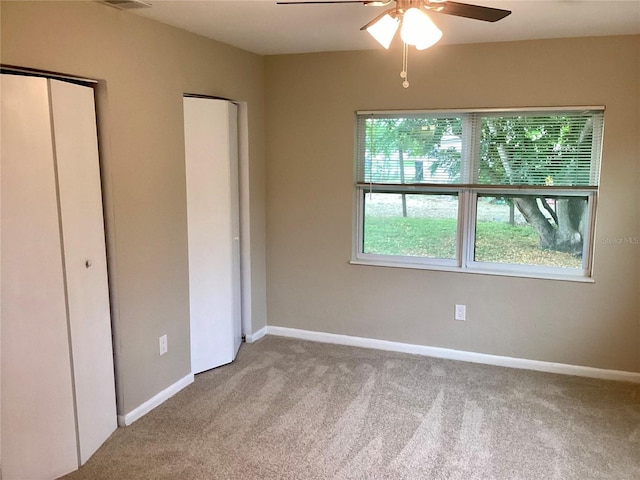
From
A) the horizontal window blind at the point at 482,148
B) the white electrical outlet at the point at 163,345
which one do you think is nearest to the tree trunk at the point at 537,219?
the horizontal window blind at the point at 482,148

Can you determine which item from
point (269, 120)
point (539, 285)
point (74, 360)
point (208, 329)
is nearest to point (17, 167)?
point (74, 360)

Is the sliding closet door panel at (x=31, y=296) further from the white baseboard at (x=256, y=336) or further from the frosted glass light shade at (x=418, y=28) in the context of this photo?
the white baseboard at (x=256, y=336)

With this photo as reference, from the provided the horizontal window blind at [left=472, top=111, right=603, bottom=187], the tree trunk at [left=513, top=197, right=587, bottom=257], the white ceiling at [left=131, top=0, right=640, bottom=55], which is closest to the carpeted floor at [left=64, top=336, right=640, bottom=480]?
the tree trunk at [left=513, top=197, right=587, bottom=257]

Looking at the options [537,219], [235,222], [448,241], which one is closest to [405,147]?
[448,241]

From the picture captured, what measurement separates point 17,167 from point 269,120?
2.06 meters

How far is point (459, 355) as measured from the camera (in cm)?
357

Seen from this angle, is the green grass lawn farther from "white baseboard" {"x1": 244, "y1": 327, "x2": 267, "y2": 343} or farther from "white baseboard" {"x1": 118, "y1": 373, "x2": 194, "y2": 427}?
"white baseboard" {"x1": 118, "y1": 373, "x2": 194, "y2": 427}

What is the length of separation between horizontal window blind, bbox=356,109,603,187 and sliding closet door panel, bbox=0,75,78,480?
2.16 metres

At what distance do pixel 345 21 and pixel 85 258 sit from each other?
1.85m

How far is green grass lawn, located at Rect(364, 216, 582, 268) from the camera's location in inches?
133

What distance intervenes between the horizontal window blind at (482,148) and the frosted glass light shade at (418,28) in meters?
1.55

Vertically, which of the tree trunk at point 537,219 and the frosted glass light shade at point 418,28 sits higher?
the frosted glass light shade at point 418,28

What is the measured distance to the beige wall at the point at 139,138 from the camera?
215 cm

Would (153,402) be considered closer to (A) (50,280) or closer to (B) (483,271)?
(A) (50,280)
